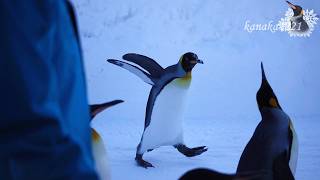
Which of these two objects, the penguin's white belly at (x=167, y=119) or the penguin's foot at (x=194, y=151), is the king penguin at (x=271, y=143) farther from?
the penguin's white belly at (x=167, y=119)

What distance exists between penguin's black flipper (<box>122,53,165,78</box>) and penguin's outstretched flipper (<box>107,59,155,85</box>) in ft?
0.05

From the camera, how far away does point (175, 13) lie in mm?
1420

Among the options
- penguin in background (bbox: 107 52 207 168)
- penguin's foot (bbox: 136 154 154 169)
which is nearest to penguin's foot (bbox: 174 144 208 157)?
penguin in background (bbox: 107 52 207 168)

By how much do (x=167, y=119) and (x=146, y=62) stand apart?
9.2 inches

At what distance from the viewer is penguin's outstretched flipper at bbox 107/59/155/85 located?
139 centimetres

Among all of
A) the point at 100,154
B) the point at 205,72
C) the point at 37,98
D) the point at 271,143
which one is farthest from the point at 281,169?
the point at 37,98

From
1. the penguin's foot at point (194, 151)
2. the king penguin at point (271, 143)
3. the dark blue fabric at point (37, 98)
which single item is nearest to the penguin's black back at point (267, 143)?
the king penguin at point (271, 143)

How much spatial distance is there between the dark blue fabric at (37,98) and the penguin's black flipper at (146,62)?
93 centimetres

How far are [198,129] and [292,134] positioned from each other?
30 cm

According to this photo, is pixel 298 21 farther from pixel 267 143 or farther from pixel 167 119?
pixel 167 119

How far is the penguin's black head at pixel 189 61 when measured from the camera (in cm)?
141

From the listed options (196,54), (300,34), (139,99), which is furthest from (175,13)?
(300,34)

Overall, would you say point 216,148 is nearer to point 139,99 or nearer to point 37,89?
point 139,99

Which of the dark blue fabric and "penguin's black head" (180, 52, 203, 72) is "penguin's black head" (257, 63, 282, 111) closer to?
"penguin's black head" (180, 52, 203, 72)
